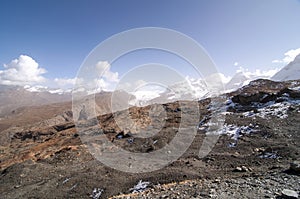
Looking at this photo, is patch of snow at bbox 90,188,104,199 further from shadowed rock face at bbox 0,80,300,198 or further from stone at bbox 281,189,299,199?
stone at bbox 281,189,299,199

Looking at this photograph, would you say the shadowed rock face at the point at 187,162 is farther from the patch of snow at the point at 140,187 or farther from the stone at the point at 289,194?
the stone at the point at 289,194

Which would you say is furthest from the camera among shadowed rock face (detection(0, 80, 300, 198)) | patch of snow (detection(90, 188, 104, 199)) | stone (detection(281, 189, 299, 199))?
shadowed rock face (detection(0, 80, 300, 198))

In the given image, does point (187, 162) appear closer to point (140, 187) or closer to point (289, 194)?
point (140, 187)

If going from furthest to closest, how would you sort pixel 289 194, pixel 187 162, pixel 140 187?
pixel 187 162
pixel 140 187
pixel 289 194

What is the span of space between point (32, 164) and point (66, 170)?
18.4 feet

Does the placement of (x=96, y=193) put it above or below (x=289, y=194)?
below

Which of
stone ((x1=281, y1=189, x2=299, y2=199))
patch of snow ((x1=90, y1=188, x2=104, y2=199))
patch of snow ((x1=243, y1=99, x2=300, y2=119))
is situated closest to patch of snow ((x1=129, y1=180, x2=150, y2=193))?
patch of snow ((x1=90, y1=188, x2=104, y2=199))

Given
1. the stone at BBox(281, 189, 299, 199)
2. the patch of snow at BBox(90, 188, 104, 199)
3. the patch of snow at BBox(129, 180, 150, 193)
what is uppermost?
the stone at BBox(281, 189, 299, 199)

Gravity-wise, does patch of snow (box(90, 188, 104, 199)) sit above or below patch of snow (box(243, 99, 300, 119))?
below

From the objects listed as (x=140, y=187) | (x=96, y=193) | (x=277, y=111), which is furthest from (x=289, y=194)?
(x=277, y=111)

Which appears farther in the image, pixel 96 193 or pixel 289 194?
pixel 96 193

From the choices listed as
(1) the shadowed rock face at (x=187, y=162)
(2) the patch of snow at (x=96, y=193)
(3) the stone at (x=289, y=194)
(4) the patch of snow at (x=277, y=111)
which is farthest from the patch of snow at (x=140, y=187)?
(4) the patch of snow at (x=277, y=111)

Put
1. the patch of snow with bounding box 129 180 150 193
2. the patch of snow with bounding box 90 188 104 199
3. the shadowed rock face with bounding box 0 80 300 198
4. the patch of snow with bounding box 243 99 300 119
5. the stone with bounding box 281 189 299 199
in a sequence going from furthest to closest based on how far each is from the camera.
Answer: the patch of snow with bounding box 243 99 300 119 < the shadowed rock face with bounding box 0 80 300 198 < the patch of snow with bounding box 90 188 104 199 < the patch of snow with bounding box 129 180 150 193 < the stone with bounding box 281 189 299 199

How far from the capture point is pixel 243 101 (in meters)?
41.5
